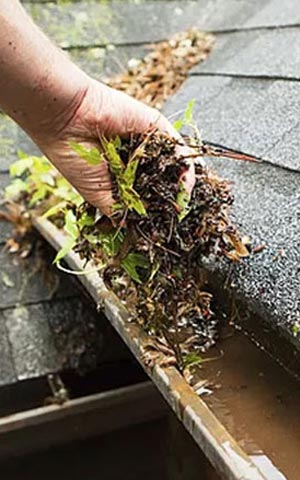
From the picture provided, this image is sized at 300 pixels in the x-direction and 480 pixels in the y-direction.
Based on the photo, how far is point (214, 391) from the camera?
1207mm

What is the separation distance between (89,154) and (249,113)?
22.0 inches

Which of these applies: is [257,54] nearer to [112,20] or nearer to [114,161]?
[112,20]

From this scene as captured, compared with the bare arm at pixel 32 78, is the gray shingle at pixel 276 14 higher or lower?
higher

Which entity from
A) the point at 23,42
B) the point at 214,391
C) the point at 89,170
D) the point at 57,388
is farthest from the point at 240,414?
the point at 57,388

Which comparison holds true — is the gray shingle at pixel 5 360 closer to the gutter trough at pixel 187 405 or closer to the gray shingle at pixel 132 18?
the gutter trough at pixel 187 405

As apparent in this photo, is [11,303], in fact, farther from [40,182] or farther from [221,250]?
[221,250]

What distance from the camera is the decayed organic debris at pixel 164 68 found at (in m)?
2.20

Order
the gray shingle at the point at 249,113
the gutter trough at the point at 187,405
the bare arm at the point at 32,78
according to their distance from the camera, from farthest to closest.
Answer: the gray shingle at the point at 249,113 < the bare arm at the point at 32,78 < the gutter trough at the point at 187,405

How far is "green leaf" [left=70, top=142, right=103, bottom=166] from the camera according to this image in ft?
3.96

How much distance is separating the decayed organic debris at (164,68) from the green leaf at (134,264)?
0.92 meters

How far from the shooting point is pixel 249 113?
1.68 m

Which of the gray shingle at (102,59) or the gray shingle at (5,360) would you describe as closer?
the gray shingle at (5,360)

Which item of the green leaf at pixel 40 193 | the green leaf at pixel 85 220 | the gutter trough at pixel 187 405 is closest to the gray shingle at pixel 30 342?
the green leaf at pixel 40 193

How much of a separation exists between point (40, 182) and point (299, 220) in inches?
33.9
